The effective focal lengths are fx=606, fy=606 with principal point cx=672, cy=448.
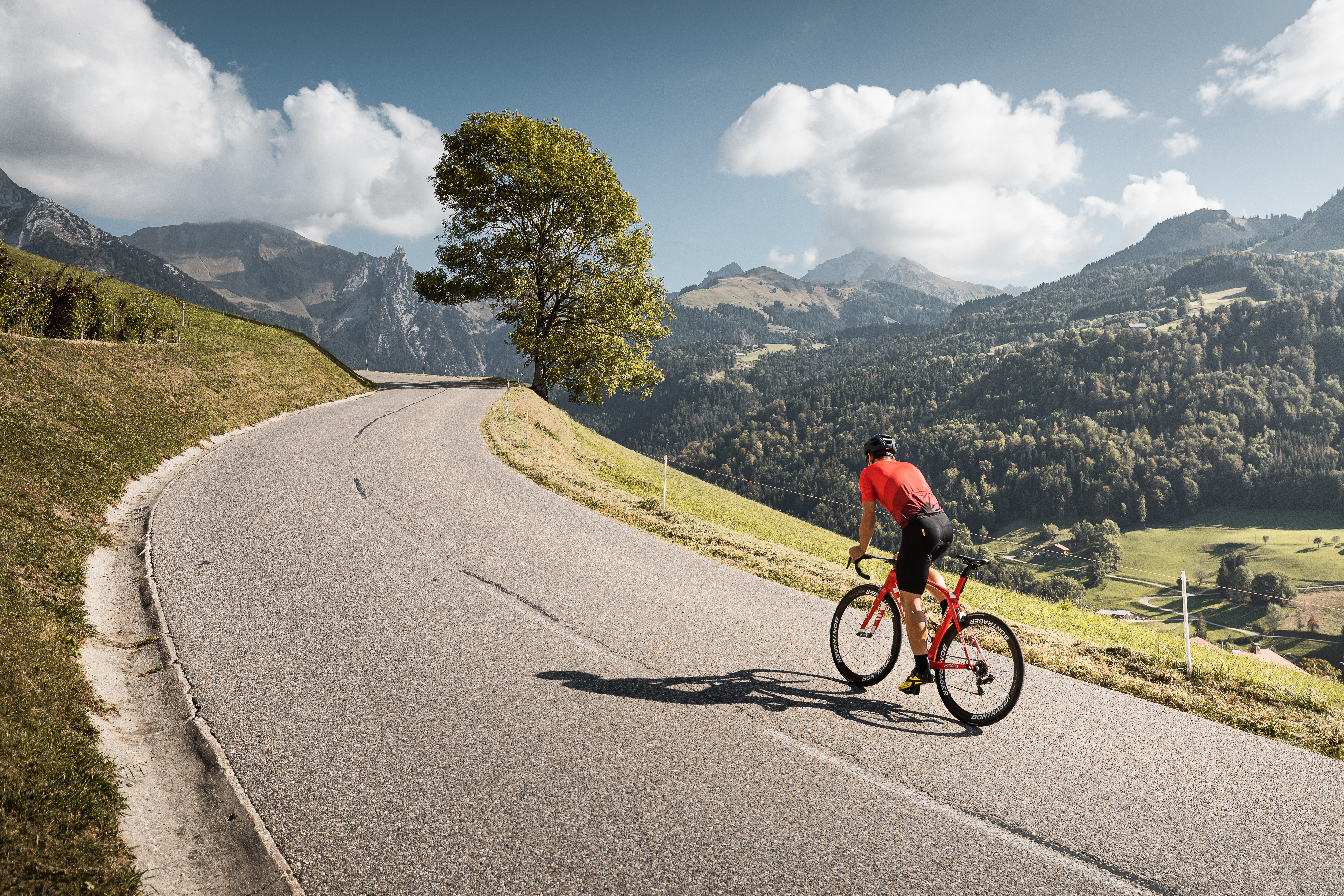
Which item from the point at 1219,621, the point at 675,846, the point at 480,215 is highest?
the point at 480,215

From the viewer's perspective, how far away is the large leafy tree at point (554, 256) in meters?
29.8

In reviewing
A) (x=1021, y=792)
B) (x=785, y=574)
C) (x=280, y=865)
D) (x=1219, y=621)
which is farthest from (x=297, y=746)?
(x=1219, y=621)

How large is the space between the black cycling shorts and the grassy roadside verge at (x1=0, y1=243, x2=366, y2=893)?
5.71 metres

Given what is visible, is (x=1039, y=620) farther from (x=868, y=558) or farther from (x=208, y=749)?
(x=208, y=749)

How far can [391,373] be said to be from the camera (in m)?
49.7

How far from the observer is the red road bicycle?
532cm

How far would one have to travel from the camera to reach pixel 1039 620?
33.9 ft

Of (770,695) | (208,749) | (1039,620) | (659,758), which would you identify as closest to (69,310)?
(208,749)

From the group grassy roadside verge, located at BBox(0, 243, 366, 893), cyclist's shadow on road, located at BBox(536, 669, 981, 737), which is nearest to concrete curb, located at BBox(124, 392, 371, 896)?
grassy roadside verge, located at BBox(0, 243, 366, 893)

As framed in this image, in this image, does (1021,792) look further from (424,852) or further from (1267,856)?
(424,852)

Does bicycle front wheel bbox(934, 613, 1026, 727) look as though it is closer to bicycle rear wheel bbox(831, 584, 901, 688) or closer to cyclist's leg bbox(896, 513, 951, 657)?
cyclist's leg bbox(896, 513, 951, 657)

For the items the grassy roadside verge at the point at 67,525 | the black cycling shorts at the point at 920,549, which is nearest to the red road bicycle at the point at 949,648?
the black cycling shorts at the point at 920,549

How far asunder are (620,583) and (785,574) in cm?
285

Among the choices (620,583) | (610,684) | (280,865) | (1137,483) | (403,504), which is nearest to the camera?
(280,865)
